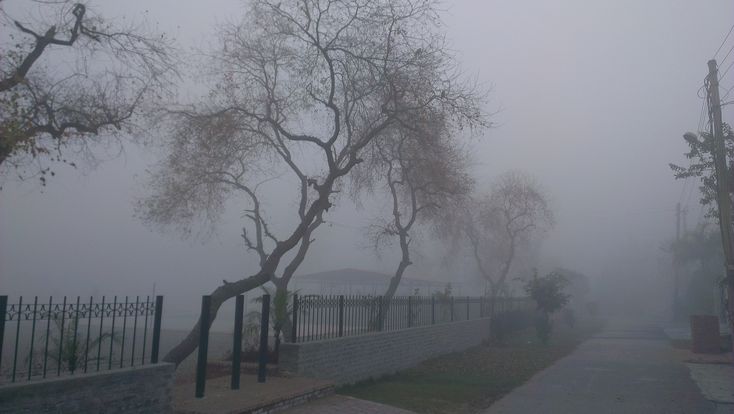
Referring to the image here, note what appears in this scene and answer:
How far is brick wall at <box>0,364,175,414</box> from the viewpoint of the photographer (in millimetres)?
7023

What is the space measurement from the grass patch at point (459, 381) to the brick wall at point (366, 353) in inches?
10.3

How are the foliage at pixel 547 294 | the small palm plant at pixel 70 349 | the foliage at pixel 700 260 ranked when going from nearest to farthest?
the small palm plant at pixel 70 349, the foliage at pixel 547 294, the foliage at pixel 700 260

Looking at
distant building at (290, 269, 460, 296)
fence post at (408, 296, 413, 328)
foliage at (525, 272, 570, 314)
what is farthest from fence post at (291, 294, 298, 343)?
distant building at (290, 269, 460, 296)

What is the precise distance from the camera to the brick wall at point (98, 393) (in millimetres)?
7023

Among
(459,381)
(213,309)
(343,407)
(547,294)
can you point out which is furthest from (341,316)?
(547,294)

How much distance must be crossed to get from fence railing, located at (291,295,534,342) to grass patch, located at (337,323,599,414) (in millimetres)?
1197

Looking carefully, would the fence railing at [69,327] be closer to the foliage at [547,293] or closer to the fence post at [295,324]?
the fence post at [295,324]

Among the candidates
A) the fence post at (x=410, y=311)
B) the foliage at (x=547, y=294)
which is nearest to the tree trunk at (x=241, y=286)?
the fence post at (x=410, y=311)

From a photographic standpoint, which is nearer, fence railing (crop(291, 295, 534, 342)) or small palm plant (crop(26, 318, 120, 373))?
small palm plant (crop(26, 318, 120, 373))

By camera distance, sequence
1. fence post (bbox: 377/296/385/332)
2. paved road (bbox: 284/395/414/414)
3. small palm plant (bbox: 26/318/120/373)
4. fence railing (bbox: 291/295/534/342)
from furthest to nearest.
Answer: fence post (bbox: 377/296/385/332) < fence railing (bbox: 291/295/534/342) < paved road (bbox: 284/395/414/414) < small palm plant (bbox: 26/318/120/373)

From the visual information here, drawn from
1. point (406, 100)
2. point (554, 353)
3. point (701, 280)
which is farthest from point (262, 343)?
point (701, 280)

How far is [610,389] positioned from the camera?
15383 millimetres

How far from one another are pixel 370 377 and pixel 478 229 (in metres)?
24.2

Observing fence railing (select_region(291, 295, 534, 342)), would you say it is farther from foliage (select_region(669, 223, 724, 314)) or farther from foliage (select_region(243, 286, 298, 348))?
foliage (select_region(669, 223, 724, 314))
